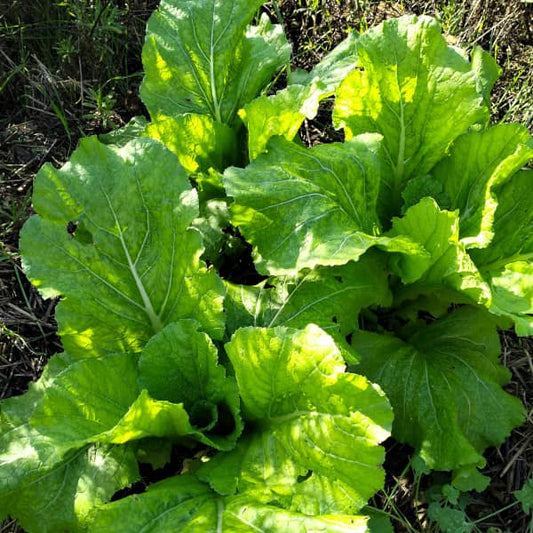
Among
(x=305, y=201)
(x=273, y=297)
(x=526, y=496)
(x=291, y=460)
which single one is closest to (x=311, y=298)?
(x=273, y=297)

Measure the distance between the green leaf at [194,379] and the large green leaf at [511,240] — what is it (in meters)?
0.94

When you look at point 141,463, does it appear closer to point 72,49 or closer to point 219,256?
point 219,256

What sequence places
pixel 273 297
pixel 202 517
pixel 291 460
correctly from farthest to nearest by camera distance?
pixel 273 297 → pixel 291 460 → pixel 202 517

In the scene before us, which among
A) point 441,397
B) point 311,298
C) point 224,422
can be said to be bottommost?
point 441,397

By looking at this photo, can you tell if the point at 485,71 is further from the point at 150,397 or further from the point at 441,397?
the point at 150,397

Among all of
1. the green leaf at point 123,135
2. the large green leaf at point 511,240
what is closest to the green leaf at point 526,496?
the large green leaf at point 511,240

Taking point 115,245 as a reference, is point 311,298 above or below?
below

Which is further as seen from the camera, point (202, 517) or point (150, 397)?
point (150, 397)

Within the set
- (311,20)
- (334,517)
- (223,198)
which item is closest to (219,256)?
(223,198)

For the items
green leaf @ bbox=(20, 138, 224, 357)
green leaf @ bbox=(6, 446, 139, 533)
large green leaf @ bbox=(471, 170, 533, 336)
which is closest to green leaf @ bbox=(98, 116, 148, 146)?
green leaf @ bbox=(20, 138, 224, 357)

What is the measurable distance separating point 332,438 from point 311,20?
7.66ft

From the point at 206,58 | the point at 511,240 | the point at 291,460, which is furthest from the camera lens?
the point at 206,58

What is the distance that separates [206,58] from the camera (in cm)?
258

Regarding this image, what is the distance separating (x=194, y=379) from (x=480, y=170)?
121cm
